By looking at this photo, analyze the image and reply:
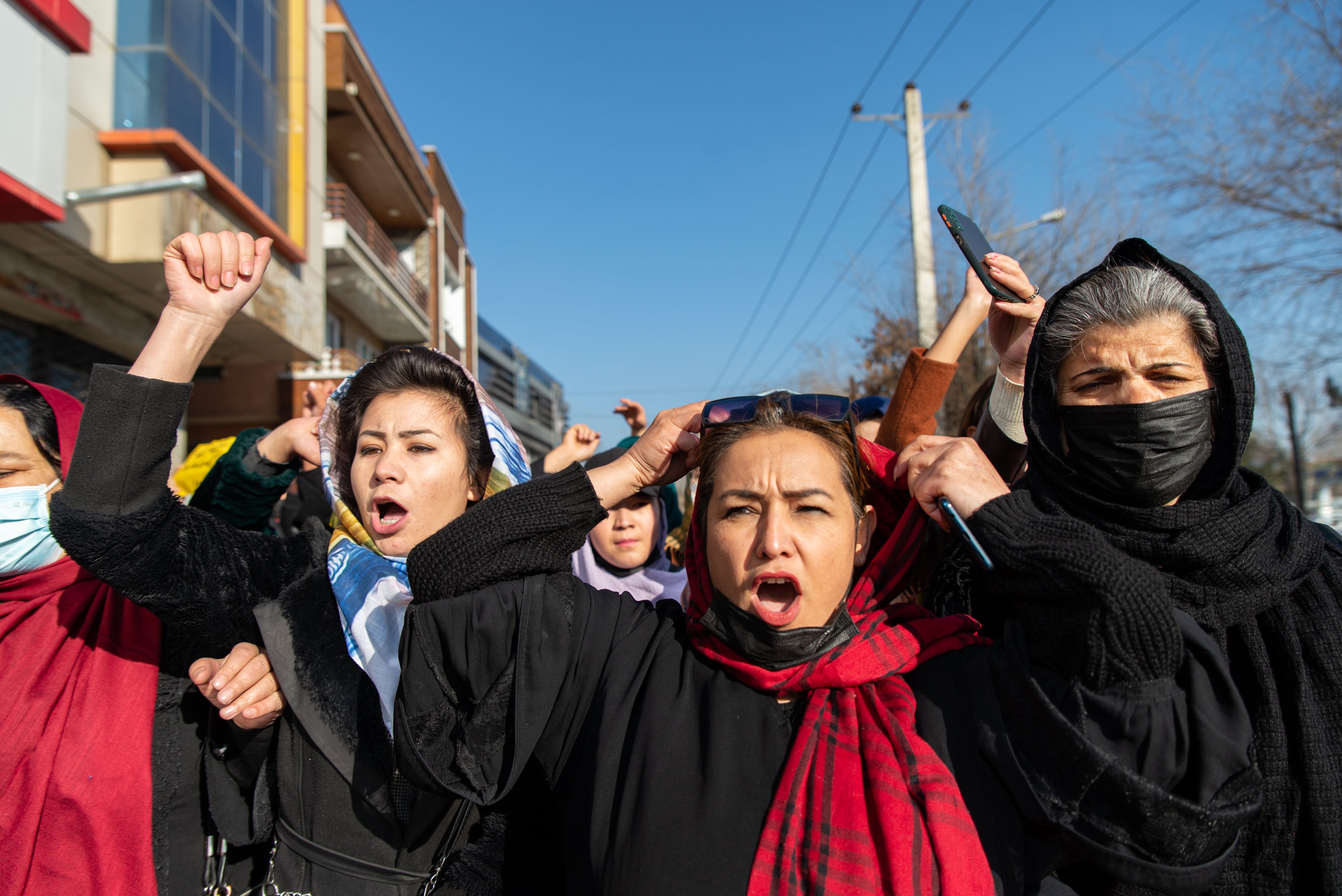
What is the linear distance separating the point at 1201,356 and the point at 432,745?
67.5 inches

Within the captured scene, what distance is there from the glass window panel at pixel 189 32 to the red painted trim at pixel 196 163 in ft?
3.62

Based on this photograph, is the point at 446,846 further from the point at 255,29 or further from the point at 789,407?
the point at 255,29

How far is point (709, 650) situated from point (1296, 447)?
62.3 feet

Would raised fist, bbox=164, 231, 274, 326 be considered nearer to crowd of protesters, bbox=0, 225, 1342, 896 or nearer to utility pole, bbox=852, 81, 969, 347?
crowd of protesters, bbox=0, 225, 1342, 896

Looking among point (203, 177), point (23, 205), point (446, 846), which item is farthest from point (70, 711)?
point (203, 177)

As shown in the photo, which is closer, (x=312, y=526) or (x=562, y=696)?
(x=562, y=696)

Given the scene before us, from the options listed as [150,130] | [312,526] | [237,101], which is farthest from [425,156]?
[312,526]

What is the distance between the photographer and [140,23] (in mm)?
9758

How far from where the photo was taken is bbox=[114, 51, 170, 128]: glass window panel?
949 centimetres

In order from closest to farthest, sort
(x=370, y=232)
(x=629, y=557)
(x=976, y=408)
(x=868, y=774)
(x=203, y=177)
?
(x=868, y=774)
(x=976, y=408)
(x=629, y=557)
(x=203, y=177)
(x=370, y=232)

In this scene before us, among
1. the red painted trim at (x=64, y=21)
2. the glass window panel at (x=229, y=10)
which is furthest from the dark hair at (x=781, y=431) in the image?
the glass window panel at (x=229, y=10)

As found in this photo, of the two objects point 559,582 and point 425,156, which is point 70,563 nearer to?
point 559,582

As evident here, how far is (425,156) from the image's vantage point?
2756cm

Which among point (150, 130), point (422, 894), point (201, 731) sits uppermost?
point (150, 130)
